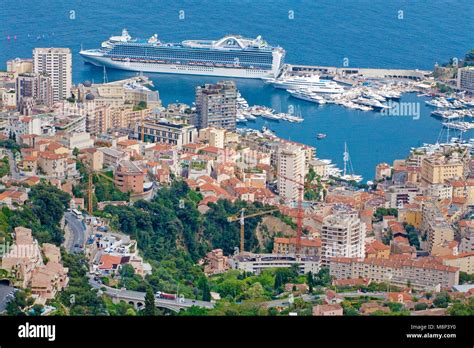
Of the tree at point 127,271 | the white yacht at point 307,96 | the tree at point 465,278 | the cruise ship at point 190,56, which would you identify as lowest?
the tree at point 465,278

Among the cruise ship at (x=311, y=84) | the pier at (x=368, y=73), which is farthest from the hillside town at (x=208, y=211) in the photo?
the pier at (x=368, y=73)

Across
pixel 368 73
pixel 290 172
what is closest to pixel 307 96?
pixel 368 73

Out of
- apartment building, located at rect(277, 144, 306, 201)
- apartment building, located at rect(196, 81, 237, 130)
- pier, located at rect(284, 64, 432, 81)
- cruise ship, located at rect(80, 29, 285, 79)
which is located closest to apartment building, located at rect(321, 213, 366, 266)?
apartment building, located at rect(277, 144, 306, 201)

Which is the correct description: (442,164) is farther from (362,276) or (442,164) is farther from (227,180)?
(362,276)

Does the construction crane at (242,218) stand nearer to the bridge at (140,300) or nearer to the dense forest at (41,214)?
the dense forest at (41,214)

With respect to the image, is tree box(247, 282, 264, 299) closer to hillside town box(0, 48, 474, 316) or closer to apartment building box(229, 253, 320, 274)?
hillside town box(0, 48, 474, 316)
